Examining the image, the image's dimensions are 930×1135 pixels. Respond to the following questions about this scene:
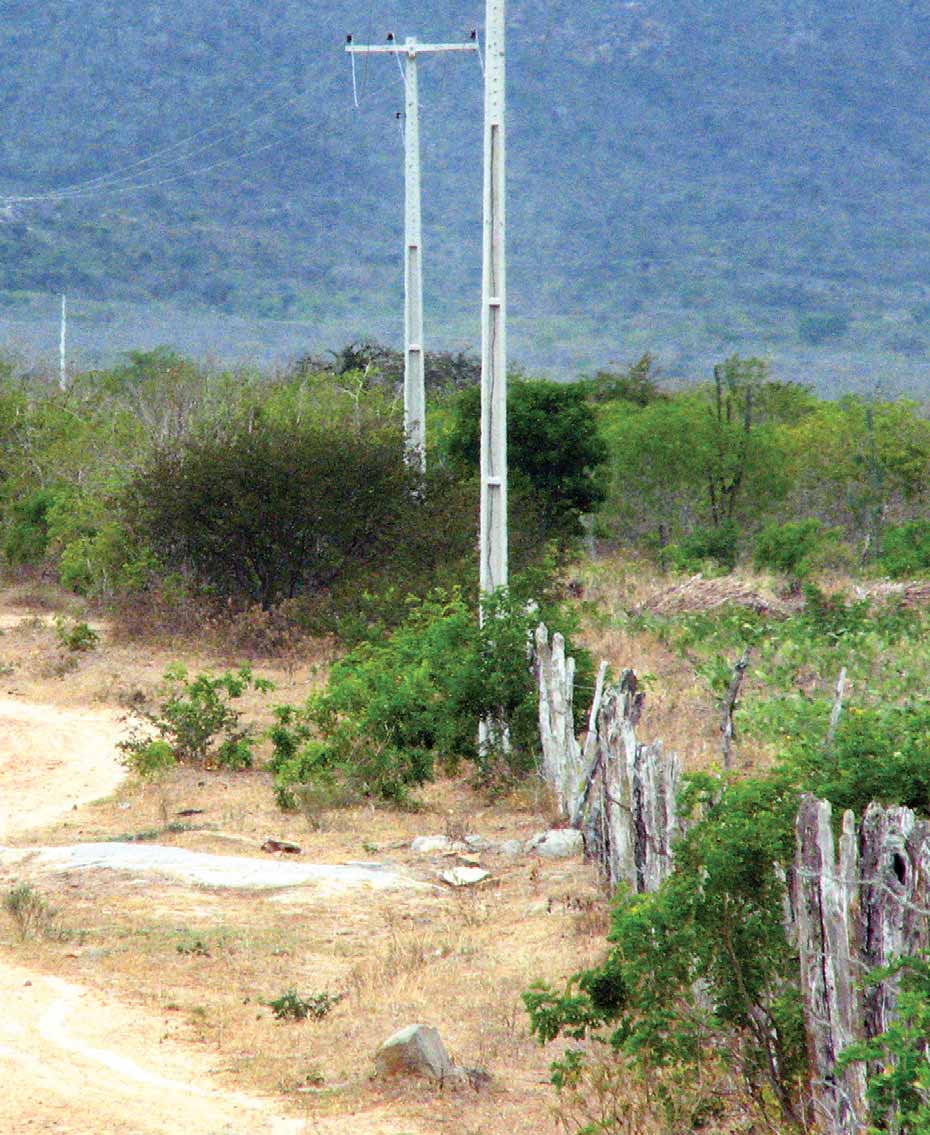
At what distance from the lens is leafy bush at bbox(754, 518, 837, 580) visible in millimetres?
25172

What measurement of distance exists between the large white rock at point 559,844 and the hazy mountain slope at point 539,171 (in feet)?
337

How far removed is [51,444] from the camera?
2977cm

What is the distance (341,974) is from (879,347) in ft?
417

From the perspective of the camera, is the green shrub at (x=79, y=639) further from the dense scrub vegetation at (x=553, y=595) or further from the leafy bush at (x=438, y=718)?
the leafy bush at (x=438, y=718)

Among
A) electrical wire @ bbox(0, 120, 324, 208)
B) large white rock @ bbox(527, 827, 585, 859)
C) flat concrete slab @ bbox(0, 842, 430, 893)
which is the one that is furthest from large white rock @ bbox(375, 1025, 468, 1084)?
electrical wire @ bbox(0, 120, 324, 208)

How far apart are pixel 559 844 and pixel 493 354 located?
15.2 feet

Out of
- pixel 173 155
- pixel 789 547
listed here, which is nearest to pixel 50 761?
pixel 789 547

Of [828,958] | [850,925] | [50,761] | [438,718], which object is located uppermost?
[850,925]

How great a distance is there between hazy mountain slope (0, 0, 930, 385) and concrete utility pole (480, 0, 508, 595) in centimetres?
9896

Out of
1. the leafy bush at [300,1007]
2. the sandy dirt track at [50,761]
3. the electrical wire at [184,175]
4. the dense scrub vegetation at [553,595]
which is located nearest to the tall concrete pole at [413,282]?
the dense scrub vegetation at [553,595]

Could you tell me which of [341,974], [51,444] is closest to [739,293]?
[51,444]

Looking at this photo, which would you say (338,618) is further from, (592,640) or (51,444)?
(51,444)

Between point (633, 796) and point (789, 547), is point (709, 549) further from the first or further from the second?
point (633, 796)

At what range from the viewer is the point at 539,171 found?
506 feet
